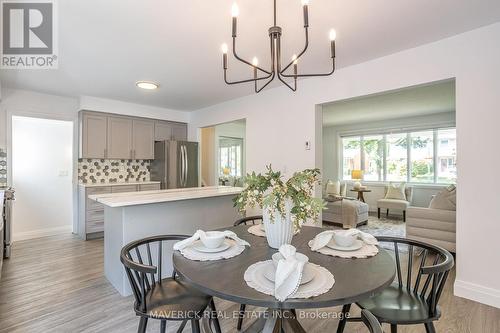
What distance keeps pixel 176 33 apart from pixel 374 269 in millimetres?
2396

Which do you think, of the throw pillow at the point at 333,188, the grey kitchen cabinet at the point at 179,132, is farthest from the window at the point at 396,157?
the grey kitchen cabinet at the point at 179,132

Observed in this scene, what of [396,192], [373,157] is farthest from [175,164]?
[373,157]

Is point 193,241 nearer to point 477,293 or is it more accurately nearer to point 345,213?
point 477,293

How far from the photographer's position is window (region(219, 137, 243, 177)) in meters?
7.89

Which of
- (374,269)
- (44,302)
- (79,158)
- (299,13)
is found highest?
(299,13)

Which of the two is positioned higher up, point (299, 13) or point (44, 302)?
point (299, 13)

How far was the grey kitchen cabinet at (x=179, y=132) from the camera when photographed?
5.64 meters

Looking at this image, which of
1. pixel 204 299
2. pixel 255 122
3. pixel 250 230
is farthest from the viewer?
pixel 255 122

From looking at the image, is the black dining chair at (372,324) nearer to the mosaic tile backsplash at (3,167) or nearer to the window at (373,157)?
the mosaic tile backsplash at (3,167)

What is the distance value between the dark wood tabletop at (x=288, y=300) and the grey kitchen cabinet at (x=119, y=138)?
13.2ft

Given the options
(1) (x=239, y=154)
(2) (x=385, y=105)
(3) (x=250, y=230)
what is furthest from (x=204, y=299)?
(1) (x=239, y=154)

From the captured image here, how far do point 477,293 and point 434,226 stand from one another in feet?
4.21

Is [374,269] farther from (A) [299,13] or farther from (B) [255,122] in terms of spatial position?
(B) [255,122]

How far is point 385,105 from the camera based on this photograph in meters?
5.36
